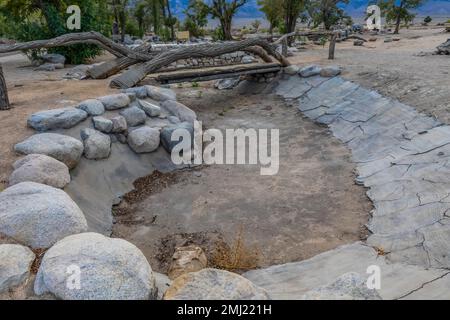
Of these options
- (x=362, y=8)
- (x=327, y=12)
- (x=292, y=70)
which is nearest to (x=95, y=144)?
(x=292, y=70)

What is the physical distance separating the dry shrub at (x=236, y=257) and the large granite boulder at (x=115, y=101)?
12.3 ft

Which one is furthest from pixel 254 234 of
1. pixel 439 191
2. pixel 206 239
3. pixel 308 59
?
pixel 308 59

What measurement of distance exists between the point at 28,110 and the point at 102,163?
2.00 metres

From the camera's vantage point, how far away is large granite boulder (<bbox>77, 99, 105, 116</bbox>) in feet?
22.2

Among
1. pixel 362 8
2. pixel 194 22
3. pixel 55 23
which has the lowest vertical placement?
pixel 55 23

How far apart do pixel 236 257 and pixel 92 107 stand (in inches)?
156

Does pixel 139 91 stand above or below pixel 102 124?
above

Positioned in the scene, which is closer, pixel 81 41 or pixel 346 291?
pixel 346 291

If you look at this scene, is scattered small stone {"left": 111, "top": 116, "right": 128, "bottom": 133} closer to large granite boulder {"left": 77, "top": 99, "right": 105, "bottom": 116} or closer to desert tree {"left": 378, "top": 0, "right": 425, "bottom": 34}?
large granite boulder {"left": 77, "top": 99, "right": 105, "bottom": 116}

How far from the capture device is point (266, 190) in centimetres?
623

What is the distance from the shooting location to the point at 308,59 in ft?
45.8

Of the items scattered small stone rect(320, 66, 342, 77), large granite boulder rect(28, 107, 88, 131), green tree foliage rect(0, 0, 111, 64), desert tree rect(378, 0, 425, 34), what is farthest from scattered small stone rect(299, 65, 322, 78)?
desert tree rect(378, 0, 425, 34)

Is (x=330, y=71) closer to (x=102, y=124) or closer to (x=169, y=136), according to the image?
(x=169, y=136)

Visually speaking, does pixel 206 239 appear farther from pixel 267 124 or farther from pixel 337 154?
pixel 267 124
